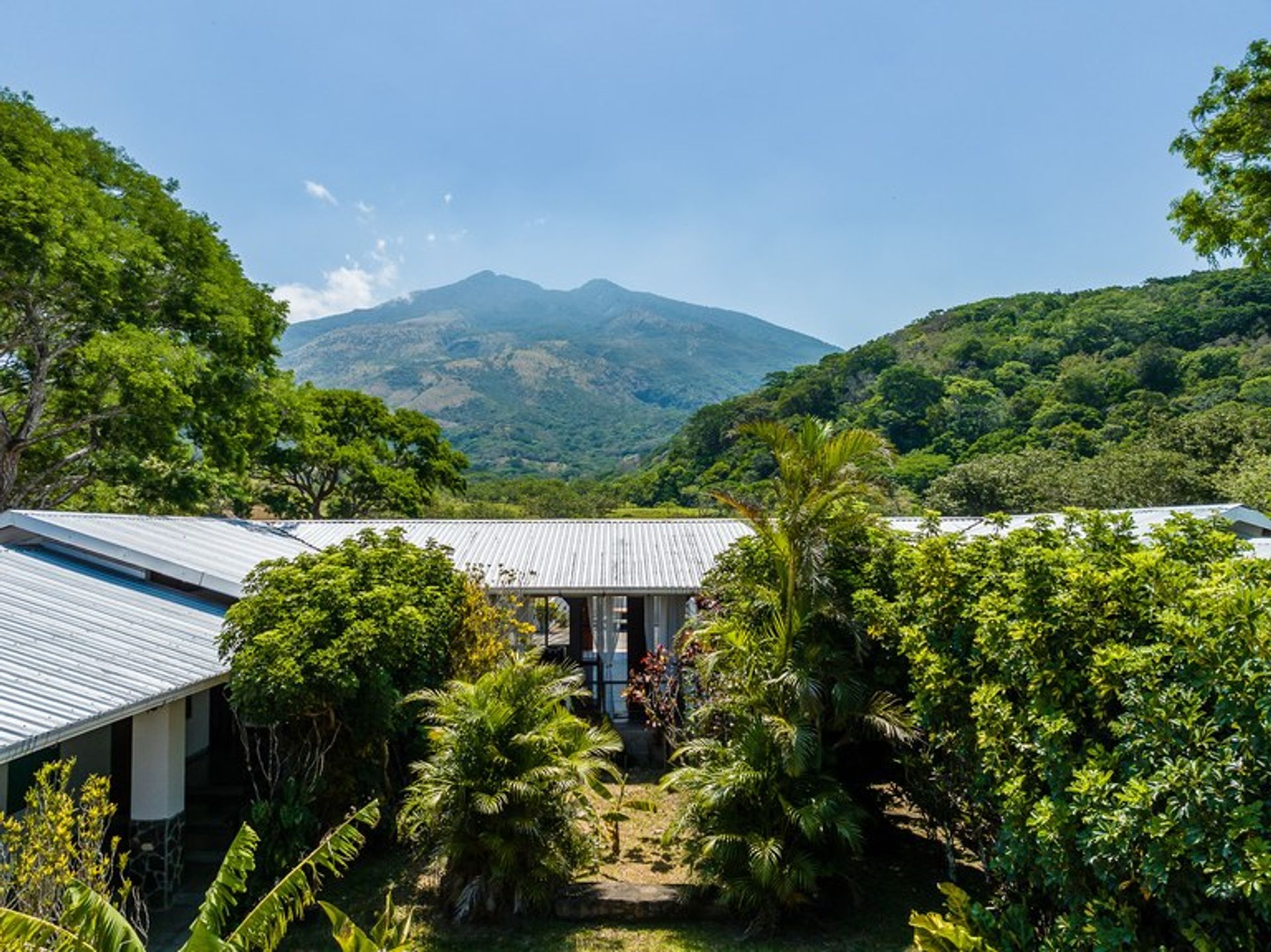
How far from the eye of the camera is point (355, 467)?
27797 millimetres

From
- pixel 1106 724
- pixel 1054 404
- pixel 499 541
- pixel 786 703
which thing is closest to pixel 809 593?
pixel 786 703

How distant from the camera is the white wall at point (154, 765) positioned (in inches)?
292

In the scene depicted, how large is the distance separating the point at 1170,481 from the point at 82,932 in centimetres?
3053

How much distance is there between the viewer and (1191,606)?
3.78m

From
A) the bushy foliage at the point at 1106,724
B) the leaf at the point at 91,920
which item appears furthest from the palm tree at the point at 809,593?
the leaf at the point at 91,920

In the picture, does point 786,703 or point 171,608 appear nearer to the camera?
point 786,703

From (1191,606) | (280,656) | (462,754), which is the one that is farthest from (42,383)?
(1191,606)

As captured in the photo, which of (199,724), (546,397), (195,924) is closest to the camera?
(195,924)

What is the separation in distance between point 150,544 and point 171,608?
58.7 inches

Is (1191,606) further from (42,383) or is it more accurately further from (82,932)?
(42,383)

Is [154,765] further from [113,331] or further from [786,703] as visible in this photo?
[113,331]

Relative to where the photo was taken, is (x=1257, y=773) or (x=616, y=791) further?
(x=616, y=791)

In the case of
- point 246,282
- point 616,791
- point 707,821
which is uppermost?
point 246,282

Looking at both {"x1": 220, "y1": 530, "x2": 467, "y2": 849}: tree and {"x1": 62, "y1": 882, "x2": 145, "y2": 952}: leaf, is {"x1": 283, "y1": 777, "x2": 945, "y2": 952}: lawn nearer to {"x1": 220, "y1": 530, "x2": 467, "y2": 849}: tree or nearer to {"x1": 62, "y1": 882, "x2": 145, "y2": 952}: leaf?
{"x1": 220, "y1": 530, "x2": 467, "y2": 849}: tree
